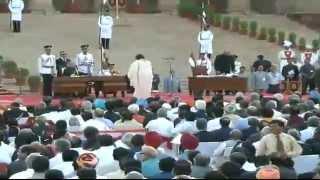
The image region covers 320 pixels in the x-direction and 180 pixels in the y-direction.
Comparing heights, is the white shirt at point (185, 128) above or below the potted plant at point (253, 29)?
below

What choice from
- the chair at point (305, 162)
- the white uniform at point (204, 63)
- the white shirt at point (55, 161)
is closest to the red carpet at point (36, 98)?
the white uniform at point (204, 63)

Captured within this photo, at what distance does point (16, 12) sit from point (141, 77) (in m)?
9.65

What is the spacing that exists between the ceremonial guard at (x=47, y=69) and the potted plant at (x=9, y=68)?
7.36ft

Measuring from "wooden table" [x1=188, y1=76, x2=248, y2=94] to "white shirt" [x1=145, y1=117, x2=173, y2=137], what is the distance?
8.12 m

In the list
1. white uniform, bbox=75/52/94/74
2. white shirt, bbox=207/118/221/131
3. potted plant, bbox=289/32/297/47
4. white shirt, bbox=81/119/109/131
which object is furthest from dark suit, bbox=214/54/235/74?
white shirt, bbox=81/119/109/131

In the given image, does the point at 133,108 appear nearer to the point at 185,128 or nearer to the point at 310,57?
the point at 185,128

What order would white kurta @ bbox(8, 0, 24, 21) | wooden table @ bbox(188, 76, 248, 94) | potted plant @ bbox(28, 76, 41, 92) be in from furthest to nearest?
white kurta @ bbox(8, 0, 24, 21) → potted plant @ bbox(28, 76, 41, 92) → wooden table @ bbox(188, 76, 248, 94)

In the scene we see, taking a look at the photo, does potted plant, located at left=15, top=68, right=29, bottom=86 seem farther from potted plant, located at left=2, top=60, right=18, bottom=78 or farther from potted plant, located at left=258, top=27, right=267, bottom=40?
potted plant, located at left=258, top=27, right=267, bottom=40

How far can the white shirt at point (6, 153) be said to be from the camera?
37.7ft

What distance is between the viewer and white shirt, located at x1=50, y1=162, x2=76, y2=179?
33.9 ft

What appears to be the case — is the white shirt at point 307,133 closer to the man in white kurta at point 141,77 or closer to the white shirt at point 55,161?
the white shirt at point 55,161

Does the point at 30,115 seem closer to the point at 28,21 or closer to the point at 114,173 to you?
the point at 114,173

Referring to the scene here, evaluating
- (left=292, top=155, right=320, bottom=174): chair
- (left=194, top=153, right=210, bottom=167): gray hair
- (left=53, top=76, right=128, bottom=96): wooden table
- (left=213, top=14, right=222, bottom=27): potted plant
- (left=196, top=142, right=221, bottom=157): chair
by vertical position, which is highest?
(left=213, top=14, right=222, bottom=27): potted plant

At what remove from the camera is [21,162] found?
10.6 meters
